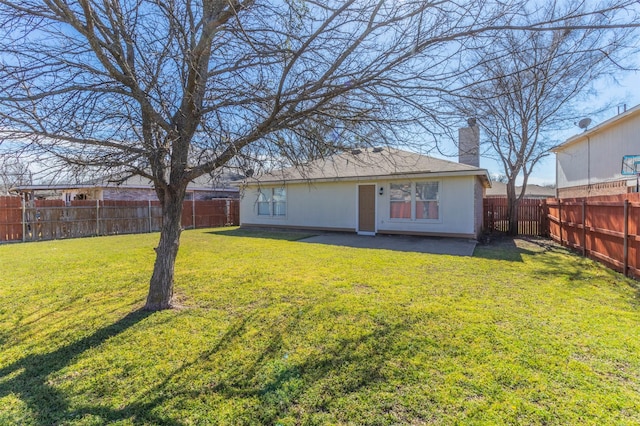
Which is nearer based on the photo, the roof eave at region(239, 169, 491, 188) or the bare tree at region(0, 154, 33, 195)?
the bare tree at region(0, 154, 33, 195)

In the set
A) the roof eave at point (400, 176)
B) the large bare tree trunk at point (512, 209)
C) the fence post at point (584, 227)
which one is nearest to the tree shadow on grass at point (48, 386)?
the roof eave at point (400, 176)

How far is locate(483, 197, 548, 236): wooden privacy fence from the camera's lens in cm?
1334

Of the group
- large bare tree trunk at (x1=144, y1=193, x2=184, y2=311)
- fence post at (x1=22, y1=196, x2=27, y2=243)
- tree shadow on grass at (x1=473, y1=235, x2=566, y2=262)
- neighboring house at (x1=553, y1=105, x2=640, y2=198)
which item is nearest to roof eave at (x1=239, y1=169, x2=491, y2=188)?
tree shadow on grass at (x1=473, y1=235, x2=566, y2=262)

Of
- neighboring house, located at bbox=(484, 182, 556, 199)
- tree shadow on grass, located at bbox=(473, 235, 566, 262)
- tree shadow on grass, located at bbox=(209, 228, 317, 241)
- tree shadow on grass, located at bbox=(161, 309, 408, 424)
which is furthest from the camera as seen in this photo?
neighboring house, located at bbox=(484, 182, 556, 199)

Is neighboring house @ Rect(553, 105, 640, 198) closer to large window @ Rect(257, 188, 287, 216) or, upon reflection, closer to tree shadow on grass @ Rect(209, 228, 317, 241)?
tree shadow on grass @ Rect(209, 228, 317, 241)

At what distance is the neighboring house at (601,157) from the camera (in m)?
11.3

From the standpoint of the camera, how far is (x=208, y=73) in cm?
412

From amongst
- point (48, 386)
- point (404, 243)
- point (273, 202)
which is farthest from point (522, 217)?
point (48, 386)

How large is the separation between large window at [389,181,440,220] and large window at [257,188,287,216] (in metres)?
5.59

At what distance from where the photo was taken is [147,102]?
131 inches

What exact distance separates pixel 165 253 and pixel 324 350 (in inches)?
102

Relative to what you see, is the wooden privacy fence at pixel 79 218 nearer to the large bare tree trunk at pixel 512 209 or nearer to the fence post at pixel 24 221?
the fence post at pixel 24 221

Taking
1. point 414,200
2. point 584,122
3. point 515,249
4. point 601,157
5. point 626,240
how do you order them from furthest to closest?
1. point 601,157
2. point 584,122
3. point 414,200
4. point 515,249
5. point 626,240

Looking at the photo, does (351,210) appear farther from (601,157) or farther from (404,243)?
(601,157)
